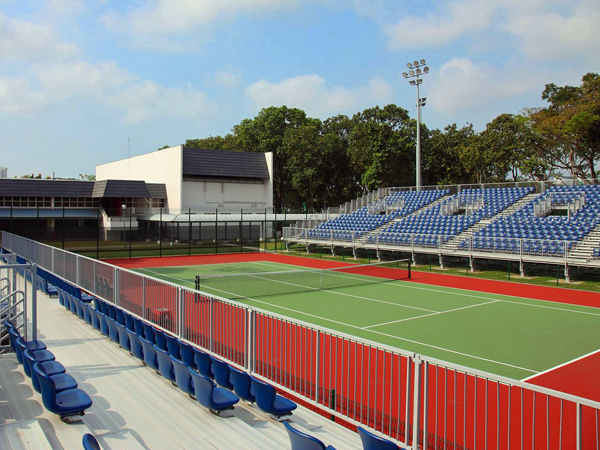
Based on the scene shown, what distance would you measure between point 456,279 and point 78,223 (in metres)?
38.8

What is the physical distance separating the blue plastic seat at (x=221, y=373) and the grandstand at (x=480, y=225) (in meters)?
21.8

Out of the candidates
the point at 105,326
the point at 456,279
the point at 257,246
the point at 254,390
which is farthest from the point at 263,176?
the point at 254,390

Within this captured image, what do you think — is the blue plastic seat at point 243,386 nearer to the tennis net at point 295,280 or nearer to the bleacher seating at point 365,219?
the tennis net at point 295,280

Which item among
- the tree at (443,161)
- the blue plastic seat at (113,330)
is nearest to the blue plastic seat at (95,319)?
the blue plastic seat at (113,330)

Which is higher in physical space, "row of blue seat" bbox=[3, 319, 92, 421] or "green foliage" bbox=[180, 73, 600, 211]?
"green foliage" bbox=[180, 73, 600, 211]

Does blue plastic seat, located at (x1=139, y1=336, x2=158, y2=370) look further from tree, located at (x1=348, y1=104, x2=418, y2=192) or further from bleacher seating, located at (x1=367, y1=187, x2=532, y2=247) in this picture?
tree, located at (x1=348, y1=104, x2=418, y2=192)

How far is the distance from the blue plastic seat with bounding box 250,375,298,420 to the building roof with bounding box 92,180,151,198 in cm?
4537

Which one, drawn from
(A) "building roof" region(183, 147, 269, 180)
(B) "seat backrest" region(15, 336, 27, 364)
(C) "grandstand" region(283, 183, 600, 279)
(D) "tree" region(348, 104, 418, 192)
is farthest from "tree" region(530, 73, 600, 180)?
(B) "seat backrest" region(15, 336, 27, 364)

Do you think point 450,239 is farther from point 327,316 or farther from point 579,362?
point 579,362

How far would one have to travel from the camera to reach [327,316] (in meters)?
17.4

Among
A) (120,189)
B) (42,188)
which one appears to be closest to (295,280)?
(120,189)

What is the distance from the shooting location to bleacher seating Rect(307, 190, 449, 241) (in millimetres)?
38969

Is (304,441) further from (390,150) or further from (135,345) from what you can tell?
(390,150)

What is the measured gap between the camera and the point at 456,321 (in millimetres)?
16953
